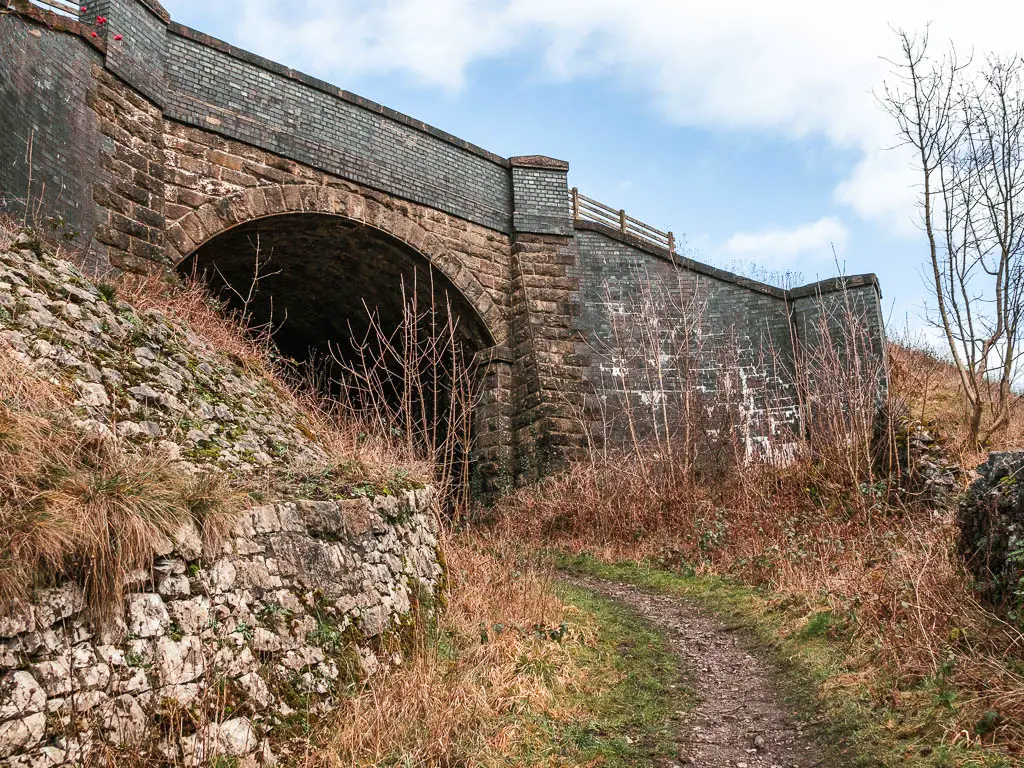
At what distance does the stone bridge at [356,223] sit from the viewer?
348 inches

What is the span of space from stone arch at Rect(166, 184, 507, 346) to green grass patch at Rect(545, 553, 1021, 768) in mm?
6211

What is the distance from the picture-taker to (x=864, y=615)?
577 centimetres

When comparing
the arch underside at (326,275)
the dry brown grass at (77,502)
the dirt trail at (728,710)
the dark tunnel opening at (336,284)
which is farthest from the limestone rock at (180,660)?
the arch underside at (326,275)

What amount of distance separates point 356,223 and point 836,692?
8781 millimetres

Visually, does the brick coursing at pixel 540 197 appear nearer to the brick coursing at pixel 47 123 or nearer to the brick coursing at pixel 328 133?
the brick coursing at pixel 328 133

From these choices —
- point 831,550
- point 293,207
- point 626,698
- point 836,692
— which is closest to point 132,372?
point 626,698

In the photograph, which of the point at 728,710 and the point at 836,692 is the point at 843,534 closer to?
the point at 836,692

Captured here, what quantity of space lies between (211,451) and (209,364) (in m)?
1.66

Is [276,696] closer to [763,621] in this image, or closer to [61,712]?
[61,712]

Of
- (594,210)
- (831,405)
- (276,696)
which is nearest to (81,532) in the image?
(276,696)

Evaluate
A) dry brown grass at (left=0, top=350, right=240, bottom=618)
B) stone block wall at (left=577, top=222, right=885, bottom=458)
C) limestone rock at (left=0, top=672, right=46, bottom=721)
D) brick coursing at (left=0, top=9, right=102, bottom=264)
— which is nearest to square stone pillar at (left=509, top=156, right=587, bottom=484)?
stone block wall at (left=577, top=222, right=885, bottom=458)

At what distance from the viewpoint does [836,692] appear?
507 centimetres

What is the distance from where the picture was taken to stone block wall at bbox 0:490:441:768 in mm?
3201

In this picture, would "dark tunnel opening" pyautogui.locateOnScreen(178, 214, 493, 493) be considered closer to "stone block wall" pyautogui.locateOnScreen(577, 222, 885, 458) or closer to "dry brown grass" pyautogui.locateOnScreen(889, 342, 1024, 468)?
"stone block wall" pyautogui.locateOnScreen(577, 222, 885, 458)
